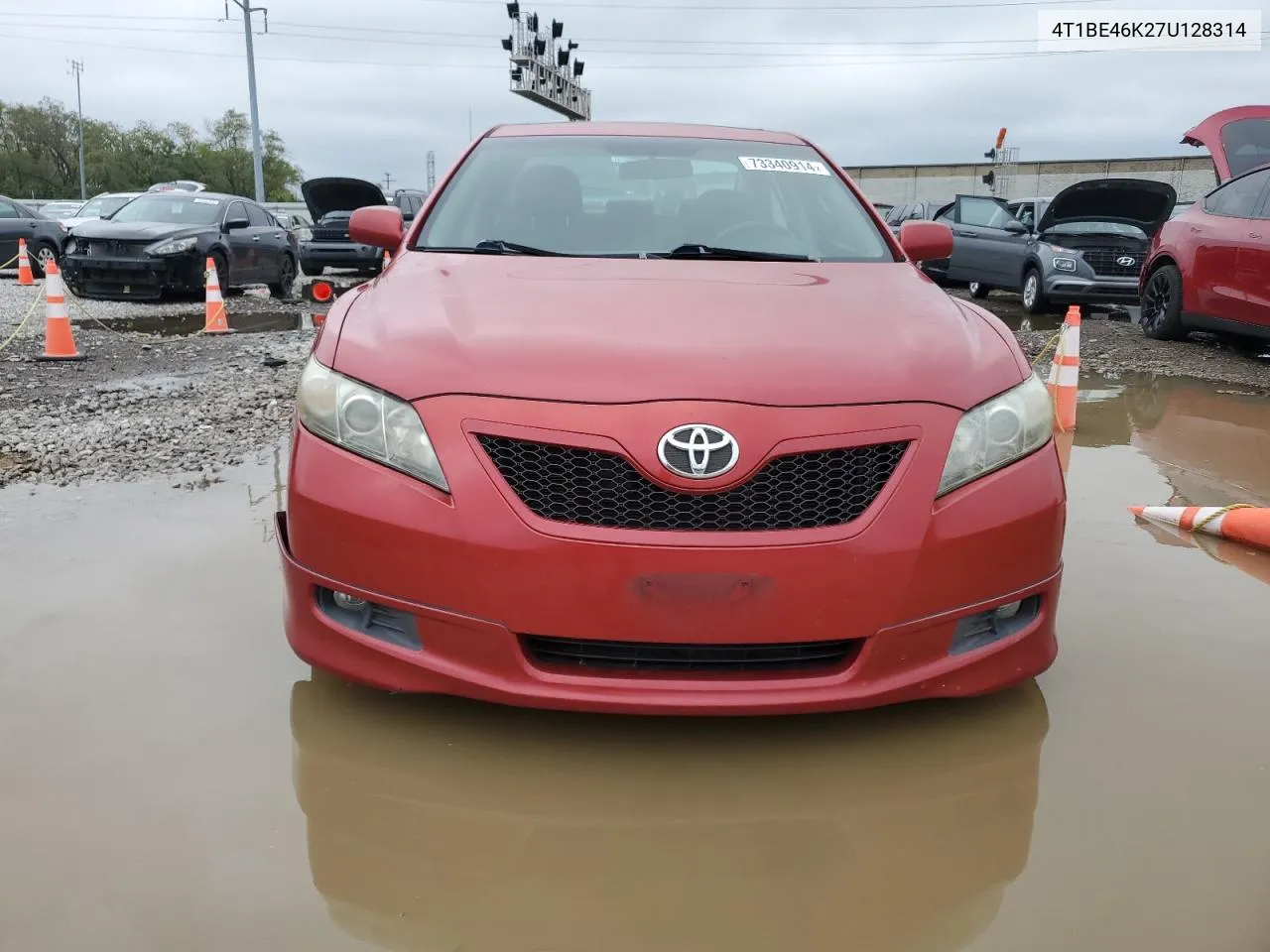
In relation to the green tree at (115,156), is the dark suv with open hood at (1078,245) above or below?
below

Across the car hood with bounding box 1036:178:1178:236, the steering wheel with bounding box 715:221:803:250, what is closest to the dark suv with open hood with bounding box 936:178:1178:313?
the car hood with bounding box 1036:178:1178:236

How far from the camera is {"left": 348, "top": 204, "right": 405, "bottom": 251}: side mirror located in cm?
362

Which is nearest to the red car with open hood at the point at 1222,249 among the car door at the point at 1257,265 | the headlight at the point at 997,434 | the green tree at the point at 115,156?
the car door at the point at 1257,265

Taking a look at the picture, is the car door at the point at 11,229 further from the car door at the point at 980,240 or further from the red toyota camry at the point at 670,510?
the red toyota camry at the point at 670,510

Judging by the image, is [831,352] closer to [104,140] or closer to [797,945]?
[797,945]

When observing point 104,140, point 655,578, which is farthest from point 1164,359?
point 104,140

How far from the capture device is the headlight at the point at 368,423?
224 centimetres

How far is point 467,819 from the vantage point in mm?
2141

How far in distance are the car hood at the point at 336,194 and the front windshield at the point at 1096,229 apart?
9.76 meters

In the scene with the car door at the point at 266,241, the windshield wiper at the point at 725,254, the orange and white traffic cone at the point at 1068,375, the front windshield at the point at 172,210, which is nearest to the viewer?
the windshield wiper at the point at 725,254

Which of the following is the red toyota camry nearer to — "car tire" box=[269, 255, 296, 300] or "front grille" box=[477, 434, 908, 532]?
"front grille" box=[477, 434, 908, 532]

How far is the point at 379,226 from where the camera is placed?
143 inches

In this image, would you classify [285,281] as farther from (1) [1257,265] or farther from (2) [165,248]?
(1) [1257,265]

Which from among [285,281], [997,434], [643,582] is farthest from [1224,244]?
[285,281]
